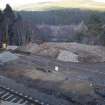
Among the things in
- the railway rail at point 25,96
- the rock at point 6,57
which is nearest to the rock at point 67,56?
the rock at point 6,57

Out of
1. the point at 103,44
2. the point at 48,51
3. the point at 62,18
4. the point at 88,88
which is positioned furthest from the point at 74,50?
the point at 62,18

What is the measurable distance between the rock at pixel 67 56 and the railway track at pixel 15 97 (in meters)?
16.7

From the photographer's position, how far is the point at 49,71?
33.4m

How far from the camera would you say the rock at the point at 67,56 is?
41716 mm

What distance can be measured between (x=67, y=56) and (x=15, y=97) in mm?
19281

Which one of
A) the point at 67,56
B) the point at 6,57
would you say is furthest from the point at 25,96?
the point at 67,56

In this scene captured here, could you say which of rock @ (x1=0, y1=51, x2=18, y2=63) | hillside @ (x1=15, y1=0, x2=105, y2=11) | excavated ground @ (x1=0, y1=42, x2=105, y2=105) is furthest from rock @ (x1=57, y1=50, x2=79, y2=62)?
hillside @ (x1=15, y1=0, x2=105, y2=11)

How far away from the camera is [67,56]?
42562 millimetres

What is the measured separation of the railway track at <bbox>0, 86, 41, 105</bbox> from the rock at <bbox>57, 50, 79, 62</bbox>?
54.9 ft

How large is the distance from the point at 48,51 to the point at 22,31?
57.2 feet

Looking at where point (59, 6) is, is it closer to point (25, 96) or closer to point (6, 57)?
point (6, 57)

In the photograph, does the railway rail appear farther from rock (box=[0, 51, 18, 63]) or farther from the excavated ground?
rock (box=[0, 51, 18, 63])

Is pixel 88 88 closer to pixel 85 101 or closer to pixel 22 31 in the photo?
pixel 85 101

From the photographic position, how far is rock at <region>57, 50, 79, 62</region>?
4172 centimetres
